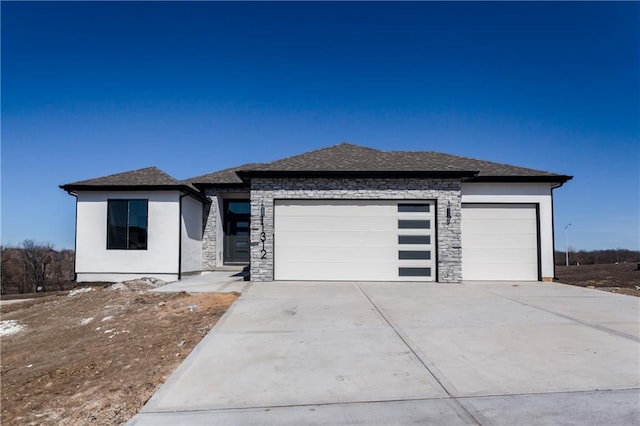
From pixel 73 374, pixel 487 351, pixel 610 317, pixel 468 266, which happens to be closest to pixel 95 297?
pixel 73 374

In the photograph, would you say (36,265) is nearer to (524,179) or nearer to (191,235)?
(191,235)

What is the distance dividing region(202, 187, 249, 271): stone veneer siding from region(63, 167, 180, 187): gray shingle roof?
8.40 ft

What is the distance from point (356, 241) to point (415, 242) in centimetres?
186

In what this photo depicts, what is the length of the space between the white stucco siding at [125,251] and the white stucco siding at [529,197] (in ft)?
33.6

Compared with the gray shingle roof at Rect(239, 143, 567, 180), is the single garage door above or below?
below

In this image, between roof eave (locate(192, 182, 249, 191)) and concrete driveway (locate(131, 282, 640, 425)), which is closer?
concrete driveway (locate(131, 282, 640, 425))

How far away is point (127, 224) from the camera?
539 inches

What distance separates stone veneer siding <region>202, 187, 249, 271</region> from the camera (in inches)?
651

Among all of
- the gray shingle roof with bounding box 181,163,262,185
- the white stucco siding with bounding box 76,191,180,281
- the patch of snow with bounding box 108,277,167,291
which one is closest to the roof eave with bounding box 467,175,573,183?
the gray shingle roof with bounding box 181,163,262,185

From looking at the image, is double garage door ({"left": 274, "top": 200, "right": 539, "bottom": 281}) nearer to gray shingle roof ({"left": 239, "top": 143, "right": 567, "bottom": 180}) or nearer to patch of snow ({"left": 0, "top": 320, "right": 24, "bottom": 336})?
gray shingle roof ({"left": 239, "top": 143, "right": 567, "bottom": 180})

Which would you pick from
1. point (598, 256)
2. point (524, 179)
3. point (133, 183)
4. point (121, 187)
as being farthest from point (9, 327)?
point (598, 256)

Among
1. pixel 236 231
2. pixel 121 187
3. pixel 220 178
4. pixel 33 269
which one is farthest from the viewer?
pixel 33 269

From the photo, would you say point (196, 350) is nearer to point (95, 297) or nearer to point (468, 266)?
point (95, 297)

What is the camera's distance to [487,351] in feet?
17.4
